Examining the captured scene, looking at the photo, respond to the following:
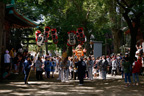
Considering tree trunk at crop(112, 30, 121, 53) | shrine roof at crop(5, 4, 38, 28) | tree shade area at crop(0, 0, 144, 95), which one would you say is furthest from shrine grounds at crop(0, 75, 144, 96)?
tree trunk at crop(112, 30, 121, 53)

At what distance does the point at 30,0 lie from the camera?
1430cm

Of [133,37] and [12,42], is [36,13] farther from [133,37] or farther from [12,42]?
[133,37]

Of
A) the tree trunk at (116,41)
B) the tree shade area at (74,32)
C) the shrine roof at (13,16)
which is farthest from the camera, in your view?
the tree trunk at (116,41)

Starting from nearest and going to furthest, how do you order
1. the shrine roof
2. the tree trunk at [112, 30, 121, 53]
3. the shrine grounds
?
the shrine grounds < the shrine roof < the tree trunk at [112, 30, 121, 53]

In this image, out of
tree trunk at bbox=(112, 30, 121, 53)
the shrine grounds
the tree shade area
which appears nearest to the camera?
the shrine grounds

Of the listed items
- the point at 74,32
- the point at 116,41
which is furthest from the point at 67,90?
the point at 116,41

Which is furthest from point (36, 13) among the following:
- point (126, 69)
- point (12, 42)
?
point (126, 69)

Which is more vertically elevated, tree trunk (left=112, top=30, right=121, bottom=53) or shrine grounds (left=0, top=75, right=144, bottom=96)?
tree trunk (left=112, top=30, right=121, bottom=53)

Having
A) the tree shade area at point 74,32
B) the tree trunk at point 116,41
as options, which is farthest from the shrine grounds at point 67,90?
the tree trunk at point 116,41

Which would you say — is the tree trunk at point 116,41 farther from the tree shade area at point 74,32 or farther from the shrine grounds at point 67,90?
the shrine grounds at point 67,90

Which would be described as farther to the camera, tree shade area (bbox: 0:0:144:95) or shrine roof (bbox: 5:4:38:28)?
shrine roof (bbox: 5:4:38:28)

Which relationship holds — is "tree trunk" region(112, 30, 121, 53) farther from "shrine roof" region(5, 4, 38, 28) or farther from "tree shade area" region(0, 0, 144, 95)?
"shrine roof" region(5, 4, 38, 28)

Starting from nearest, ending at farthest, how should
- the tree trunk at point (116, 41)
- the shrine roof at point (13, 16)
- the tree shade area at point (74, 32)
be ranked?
the tree shade area at point (74, 32)
the shrine roof at point (13, 16)
the tree trunk at point (116, 41)

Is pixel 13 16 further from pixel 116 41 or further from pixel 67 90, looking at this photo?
pixel 116 41
